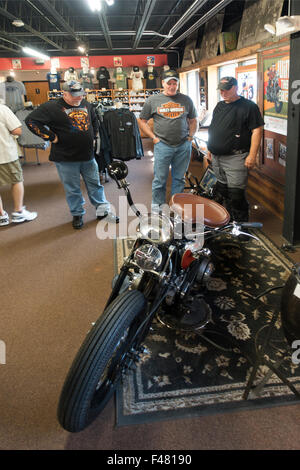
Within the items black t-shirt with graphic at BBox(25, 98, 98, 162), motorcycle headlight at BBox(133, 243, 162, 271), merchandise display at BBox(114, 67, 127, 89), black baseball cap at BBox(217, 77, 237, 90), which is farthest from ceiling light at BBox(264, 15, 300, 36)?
merchandise display at BBox(114, 67, 127, 89)

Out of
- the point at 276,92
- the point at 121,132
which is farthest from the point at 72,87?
the point at 276,92

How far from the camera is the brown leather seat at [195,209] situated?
6.50ft

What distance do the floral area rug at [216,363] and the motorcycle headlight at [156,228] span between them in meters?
0.78

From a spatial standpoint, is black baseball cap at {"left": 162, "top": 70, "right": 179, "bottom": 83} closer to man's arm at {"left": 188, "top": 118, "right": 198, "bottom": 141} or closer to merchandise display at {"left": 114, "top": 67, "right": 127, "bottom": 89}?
man's arm at {"left": 188, "top": 118, "right": 198, "bottom": 141}

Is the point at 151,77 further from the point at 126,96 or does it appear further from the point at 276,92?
the point at 276,92

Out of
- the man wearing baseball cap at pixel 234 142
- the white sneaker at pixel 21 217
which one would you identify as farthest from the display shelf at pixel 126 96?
the man wearing baseball cap at pixel 234 142

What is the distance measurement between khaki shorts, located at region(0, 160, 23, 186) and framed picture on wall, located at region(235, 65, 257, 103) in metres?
3.36

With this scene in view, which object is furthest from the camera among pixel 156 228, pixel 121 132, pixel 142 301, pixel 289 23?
pixel 121 132

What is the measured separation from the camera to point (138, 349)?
1728 millimetres

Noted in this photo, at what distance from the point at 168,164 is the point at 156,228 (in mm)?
2319

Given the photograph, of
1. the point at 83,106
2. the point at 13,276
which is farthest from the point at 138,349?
the point at 83,106

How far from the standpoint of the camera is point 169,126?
12.1 feet

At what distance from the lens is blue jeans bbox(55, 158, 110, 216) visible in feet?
13.0
